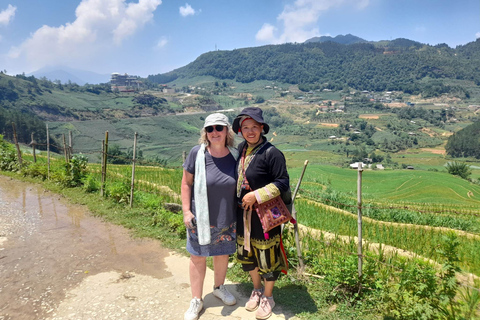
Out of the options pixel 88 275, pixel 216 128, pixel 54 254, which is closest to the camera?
pixel 216 128

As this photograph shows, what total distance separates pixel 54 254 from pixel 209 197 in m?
3.12

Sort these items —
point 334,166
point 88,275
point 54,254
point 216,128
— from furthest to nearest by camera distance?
point 334,166 < point 54,254 < point 88,275 < point 216,128

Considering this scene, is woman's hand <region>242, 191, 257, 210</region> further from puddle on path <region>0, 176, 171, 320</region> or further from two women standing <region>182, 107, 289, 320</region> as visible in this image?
puddle on path <region>0, 176, 171, 320</region>

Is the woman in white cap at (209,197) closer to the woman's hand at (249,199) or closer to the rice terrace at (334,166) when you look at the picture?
the woman's hand at (249,199)

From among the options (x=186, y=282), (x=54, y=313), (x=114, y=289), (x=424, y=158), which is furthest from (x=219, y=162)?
(x=424, y=158)

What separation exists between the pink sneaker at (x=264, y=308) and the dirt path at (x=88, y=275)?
4.0 inches

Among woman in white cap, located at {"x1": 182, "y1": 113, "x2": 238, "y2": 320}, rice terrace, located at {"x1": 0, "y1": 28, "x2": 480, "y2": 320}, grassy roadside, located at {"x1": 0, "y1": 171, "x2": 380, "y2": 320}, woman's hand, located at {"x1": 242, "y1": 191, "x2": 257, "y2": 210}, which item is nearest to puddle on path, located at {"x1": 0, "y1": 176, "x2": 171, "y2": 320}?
grassy roadside, located at {"x1": 0, "y1": 171, "x2": 380, "y2": 320}

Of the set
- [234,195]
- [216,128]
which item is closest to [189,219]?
[234,195]

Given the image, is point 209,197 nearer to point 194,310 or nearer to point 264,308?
point 194,310

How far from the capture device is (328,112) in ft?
386

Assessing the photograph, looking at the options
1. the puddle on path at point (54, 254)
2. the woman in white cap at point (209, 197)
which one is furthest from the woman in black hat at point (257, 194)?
the puddle on path at point (54, 254)

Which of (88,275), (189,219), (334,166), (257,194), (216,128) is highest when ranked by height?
(216,128)

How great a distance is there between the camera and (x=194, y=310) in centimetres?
315

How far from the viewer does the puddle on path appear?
3570 millimetres
